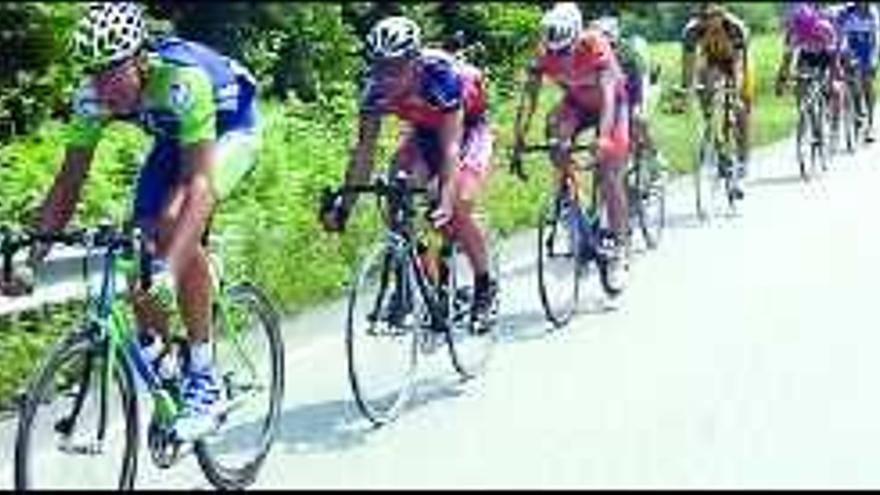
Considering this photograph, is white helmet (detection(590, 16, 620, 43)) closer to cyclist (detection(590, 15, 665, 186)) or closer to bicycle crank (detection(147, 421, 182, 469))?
cyclist (detection(590, 15, 665, 186))

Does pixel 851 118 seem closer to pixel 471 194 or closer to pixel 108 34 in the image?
pixel 471 194

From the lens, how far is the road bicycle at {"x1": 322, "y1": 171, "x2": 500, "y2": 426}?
1026 cm

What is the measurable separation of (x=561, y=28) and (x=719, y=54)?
20.4 feet

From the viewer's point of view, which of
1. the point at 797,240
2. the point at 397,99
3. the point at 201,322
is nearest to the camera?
the point at 201,322

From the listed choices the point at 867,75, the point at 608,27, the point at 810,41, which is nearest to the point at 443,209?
the point at 608,27

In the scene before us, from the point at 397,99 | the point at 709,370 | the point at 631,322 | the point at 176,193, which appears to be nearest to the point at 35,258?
the point at 176,193

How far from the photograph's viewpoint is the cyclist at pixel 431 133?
10.4 m

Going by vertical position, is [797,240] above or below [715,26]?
below

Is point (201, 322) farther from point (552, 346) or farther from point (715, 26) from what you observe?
point (715, 26)

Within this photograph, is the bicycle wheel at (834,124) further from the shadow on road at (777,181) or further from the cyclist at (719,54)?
the cyclist at (719,54)

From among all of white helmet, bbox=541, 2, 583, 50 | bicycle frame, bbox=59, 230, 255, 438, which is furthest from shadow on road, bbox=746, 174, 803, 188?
bicycle frame, bbox=59, 230, 255, 438

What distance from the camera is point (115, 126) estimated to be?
17453 millimetres

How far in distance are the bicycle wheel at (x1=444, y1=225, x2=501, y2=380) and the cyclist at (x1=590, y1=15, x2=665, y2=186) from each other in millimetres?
4289

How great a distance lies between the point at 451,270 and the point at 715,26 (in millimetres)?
8533
